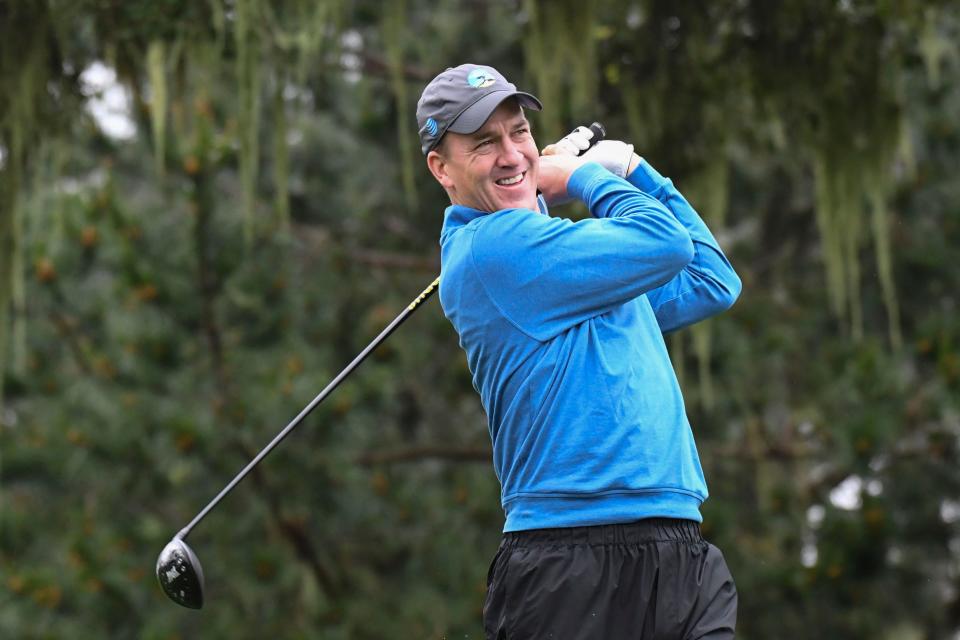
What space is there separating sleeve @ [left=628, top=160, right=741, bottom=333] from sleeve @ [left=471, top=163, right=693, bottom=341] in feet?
0.69

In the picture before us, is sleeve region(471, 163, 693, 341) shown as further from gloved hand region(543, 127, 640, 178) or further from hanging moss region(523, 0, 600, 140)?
hanging moss region(523, 0, 600, 140)

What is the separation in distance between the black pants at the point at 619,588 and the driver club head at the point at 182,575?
0.84 metres

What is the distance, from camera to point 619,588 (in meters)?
2.42

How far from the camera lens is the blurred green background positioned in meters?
5.63

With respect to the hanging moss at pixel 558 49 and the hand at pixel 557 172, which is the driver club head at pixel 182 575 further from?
the hanging moss at pixel 558 49

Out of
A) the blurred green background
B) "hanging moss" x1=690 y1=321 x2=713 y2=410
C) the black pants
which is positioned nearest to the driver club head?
the black pants

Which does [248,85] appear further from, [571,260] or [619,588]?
[619,588]

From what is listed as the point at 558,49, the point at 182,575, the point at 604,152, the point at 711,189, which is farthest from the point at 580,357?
the point at 711,189

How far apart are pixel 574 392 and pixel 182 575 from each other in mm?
1063

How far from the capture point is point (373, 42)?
931 cm

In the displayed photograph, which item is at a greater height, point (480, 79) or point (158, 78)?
point (480, 79)

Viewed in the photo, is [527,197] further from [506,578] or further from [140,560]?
[140,560]

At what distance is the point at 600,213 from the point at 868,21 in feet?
11.4

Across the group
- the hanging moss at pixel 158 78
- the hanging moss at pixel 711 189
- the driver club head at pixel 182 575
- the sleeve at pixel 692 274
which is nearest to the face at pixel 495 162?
the sleeve at pixel 692 274
